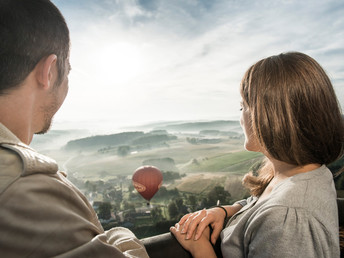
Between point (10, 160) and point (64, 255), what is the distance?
199mm

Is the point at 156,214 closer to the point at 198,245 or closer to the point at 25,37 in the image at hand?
the point at 198,245

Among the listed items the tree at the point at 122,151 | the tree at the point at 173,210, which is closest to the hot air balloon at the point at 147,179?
the tree at the point at 173,210

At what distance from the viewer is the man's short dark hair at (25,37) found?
60cm

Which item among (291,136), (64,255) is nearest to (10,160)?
(64,255)

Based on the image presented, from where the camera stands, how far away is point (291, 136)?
0.75 m

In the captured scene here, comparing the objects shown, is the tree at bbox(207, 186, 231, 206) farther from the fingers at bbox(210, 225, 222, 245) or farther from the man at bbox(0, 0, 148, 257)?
the man at bbox(0, 0, 148, 257)

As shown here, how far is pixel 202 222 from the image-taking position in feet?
2.97

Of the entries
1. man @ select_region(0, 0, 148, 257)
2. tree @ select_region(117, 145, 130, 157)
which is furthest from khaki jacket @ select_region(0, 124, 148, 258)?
tree @ select_region(117, 145, 130, 157)

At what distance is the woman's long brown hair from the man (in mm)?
584

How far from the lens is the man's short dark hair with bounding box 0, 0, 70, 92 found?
60 cm

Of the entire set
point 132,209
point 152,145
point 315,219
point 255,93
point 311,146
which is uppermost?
point 255,93

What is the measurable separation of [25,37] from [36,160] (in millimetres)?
427

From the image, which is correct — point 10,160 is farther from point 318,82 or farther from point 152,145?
point 152,145

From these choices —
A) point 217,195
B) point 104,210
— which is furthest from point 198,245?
point 217,195
